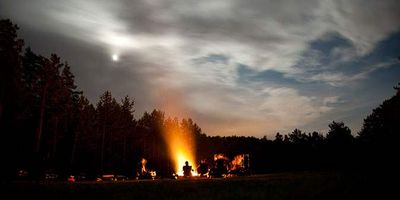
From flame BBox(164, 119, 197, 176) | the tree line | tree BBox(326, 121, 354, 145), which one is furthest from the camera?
flame BBox(164, 119, 197, 176)

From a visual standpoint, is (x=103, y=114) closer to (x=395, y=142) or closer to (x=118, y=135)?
(x=118, y=135)

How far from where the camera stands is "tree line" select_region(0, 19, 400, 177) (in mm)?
44094

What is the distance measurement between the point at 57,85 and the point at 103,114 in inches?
1051

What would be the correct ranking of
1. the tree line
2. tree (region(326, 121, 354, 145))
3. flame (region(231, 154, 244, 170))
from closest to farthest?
1. the tree line
2. flame (region(231, 154, 244, 170))
3. tree (region(326, 121, 354, 145))

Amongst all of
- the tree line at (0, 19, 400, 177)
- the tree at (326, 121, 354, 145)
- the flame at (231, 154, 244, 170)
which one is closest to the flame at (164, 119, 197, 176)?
the tree line at (0, 19, 400, 177)

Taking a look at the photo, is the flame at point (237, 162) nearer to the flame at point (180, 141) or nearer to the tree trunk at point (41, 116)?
the tree trunk at point (41, 116)

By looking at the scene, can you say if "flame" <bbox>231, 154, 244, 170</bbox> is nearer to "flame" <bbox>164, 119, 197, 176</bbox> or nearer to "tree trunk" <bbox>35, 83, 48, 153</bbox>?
"tree trunk" <bbox>35, 83, 48, 153</bbox>

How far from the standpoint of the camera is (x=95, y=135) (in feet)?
288

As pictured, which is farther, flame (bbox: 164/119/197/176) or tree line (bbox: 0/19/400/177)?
flame (bbox: 164/119/197/176)

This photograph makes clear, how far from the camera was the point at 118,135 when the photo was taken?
89.8 m

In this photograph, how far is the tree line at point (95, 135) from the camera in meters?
44.1

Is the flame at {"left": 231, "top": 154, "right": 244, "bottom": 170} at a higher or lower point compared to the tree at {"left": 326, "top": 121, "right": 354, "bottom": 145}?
lower

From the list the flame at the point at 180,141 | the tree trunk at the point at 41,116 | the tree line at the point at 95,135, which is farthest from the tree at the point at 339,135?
the tree trunk at the point at 41,116

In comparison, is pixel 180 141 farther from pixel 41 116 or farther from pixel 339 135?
pixel 41 116
